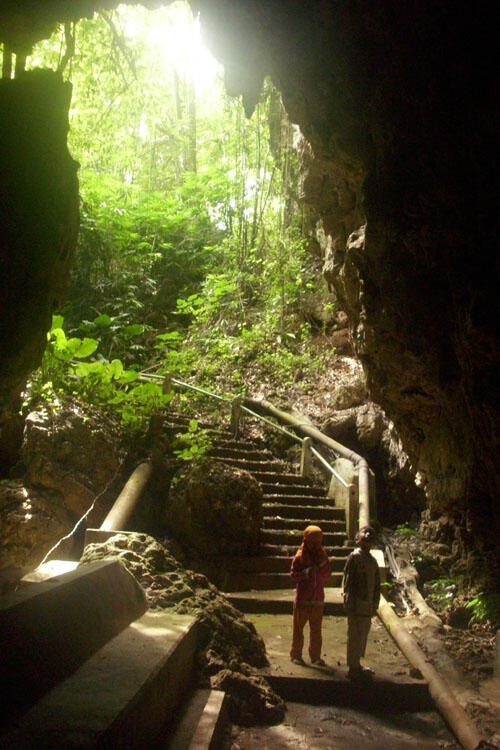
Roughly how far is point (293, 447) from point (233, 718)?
819cm

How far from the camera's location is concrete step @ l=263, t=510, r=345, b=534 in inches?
360

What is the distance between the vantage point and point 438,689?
16.6 feet

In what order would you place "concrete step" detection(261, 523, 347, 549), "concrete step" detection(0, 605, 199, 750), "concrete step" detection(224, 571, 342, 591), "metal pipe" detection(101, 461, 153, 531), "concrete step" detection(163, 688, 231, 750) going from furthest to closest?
"concrete step" detection(261, 523, 347, 549), "concrete step" detection(224, 571, 342, 591), "metal pipe" detection(101, 461, 153, 531), "concrete step" detection(163, 688, 231, 750), "concrete step" detection(0, 605, 199, 750)

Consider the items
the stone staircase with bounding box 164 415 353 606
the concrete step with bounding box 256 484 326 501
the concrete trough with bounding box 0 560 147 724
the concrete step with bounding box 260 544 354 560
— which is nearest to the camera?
the concrete trough with bounding box 0 560 147 724

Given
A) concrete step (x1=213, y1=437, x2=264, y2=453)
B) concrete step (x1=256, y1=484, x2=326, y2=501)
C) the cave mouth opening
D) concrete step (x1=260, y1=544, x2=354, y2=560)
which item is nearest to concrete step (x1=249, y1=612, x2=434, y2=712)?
concrete step (x1=260, y1=544, x2=354, y2=560)

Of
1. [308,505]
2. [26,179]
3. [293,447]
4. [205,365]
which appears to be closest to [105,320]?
[205,365]

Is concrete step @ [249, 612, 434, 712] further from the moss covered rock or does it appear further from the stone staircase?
the moss covered rock

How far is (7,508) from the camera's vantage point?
309 inches

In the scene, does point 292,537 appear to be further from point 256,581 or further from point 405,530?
point 405,530

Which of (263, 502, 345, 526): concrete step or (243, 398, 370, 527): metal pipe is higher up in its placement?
(243, 398, 370, 527): metal pipe

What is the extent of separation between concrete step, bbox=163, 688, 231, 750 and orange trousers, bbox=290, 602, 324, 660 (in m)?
1.48

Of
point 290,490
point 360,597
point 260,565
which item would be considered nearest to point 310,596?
point 360,597

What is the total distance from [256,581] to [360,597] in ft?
9.33

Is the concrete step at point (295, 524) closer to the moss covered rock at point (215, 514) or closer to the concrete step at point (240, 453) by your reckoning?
the moss covered rock at point (215, 514)
